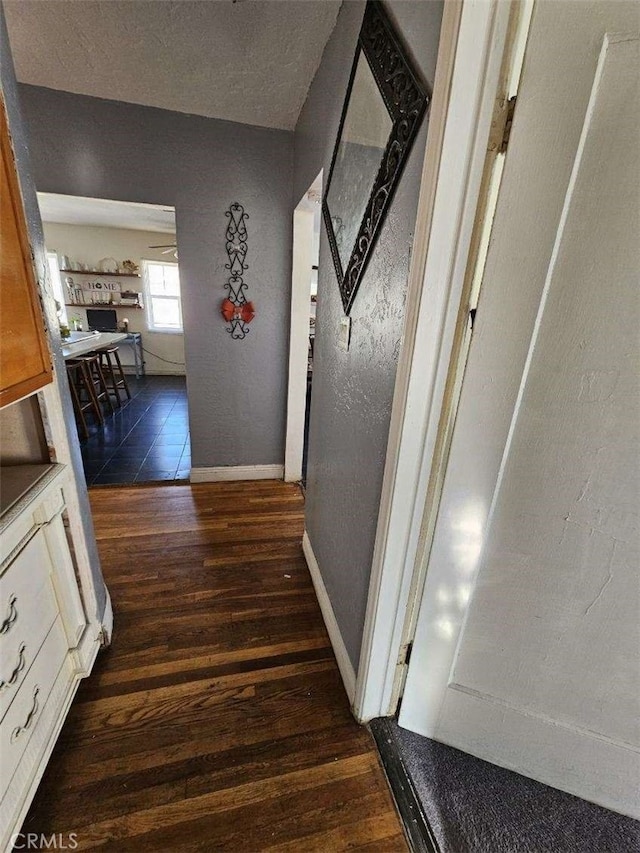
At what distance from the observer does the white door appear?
25.6 inches

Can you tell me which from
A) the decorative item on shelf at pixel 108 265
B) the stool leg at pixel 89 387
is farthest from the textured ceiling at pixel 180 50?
the decorative item on shelf at pixel 108 265

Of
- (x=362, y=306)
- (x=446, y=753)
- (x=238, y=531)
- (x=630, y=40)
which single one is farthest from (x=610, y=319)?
(x=238, y=531)

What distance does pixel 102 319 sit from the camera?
20.0 feet

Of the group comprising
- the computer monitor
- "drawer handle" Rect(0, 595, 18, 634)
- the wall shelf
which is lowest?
"drawer handle" Rect(0, 595, 18, 634)

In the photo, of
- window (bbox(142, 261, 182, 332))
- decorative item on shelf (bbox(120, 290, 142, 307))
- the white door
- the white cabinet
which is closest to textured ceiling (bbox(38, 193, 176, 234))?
window (bbox(142, 261, 182, 332))

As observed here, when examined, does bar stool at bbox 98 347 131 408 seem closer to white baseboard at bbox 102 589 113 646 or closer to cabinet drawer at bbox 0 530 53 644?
white baseboard at bbox 102 589 113 646

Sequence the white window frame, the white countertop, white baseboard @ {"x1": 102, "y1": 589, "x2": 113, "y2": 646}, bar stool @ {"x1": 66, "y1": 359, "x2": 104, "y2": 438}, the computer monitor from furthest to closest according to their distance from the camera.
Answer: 1. the white window frame
2. the computer monitor
3. bar stool @ {"x1": 66, "y1": 359, "x2": 104, "y2": 438}
4. the white countertop
5. white baseboard @ {"x1": 102, "y1": 589, "x2": 113, "y2": 646}

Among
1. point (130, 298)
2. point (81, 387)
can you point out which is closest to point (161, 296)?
point (130, 298)

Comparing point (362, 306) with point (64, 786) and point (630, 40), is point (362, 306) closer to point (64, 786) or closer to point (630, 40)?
point (630, 40)

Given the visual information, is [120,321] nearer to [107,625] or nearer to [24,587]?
[107,625]

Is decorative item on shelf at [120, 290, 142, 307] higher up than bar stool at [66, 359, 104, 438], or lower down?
higher up

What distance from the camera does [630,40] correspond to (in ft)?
1.97

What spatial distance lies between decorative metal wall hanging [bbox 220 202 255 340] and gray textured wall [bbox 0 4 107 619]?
1330 millimetres

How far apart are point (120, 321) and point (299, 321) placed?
16.9ft
